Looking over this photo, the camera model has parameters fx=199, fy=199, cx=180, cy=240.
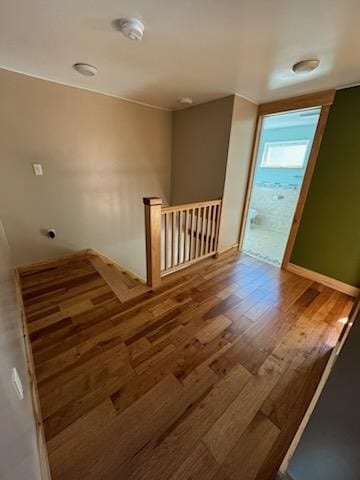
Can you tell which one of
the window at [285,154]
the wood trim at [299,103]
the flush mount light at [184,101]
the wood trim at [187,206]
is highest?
the flush mount light at [184,101]

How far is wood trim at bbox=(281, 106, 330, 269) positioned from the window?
7.68 feet

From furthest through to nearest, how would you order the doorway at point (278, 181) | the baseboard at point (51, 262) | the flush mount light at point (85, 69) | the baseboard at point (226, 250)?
the doorway at point (278, 181), the baseboard at point (226, 250), the baseboard at point (51, 262), the flush mount light at point (85, 69)

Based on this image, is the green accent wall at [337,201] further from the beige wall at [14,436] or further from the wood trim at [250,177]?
the beige wall at [14,436]

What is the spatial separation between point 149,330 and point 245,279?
139 cm

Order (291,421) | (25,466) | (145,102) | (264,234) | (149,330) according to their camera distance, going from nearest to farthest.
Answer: (25,466)
(291,421)
(149,330)
(145,102)
(264,234)

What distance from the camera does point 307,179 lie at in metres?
2.40

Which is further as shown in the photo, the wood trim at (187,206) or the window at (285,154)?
the window at (285,154)

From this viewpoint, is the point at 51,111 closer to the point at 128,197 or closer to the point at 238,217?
the point at 128,197

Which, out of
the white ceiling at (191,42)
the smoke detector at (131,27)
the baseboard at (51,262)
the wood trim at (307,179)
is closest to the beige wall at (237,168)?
the white ceiling at (191,42)

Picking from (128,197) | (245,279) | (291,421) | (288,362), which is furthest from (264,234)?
(291,421)

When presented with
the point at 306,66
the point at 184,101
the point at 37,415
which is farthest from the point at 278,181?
the point at 37,415

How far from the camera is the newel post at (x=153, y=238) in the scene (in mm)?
1946

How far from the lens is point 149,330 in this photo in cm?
171

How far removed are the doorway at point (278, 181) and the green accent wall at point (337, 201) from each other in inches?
47.4
